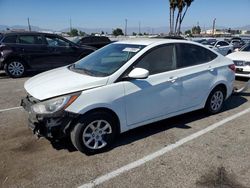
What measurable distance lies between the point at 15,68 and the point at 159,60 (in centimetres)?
738

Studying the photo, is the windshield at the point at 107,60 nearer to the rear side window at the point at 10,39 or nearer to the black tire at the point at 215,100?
the black tire at the point at 215,100

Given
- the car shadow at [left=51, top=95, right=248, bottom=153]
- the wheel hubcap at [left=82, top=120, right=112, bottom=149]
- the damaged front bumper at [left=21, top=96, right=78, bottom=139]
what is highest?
the damaged front bumper at [left=21, top=96, right=78, bottom=139]

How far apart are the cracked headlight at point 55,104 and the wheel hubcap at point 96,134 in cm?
44

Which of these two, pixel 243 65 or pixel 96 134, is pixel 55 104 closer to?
pixel 96 134

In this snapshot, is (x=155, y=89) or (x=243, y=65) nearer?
(x=155, y=89)

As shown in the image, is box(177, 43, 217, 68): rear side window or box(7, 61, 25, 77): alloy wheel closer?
box(177, 43, 217, 68): rear side window

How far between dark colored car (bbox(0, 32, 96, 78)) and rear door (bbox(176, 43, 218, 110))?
281 inches

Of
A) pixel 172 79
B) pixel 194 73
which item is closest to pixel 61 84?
pixel 172 79

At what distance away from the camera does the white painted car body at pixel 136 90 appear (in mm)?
3633

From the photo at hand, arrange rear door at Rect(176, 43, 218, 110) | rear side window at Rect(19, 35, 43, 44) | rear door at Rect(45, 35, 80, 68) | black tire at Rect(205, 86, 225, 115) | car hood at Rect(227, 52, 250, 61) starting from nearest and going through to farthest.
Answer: rear door at Rect(176, 43, 218, 110) < black tire at Rect(205, 86, 225, 115) < car hood at Rect(227, 52, 250, 61) < rear side window at Rect(19, 35, 43, 44) < rear door at Rect(45, 35, 80, 68)

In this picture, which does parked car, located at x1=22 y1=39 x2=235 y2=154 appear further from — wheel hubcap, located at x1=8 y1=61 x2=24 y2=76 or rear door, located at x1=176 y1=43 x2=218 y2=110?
wheel hubcap, located at x1=8 y1=61 x2=24 y2=76

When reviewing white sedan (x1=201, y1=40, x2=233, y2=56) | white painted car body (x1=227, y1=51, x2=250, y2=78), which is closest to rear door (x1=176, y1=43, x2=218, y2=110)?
white painted car body (x1=227, y1=51, x2=250, y2=78)

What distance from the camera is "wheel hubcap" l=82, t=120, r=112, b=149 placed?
3715 mm

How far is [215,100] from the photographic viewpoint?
5449 millimetres
